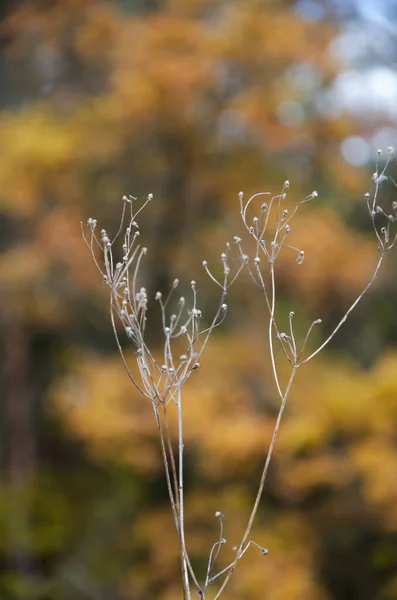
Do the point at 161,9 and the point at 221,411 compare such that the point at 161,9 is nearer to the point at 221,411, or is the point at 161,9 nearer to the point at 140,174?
the point at 140,174

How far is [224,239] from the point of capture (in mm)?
2775

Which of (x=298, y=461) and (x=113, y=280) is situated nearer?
(x=113, y=280)

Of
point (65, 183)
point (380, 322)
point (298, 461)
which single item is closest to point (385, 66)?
point (380, 322)

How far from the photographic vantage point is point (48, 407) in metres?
3.78

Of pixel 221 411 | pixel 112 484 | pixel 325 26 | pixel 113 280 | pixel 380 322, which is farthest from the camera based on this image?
pixel 112 484

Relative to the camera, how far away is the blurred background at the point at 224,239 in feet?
8.43

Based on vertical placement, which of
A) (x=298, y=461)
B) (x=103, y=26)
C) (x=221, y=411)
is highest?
(x=103, y=26)

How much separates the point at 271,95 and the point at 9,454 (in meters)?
2.39

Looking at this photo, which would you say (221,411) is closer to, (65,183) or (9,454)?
(65,183)

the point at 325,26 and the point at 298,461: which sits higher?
the point at 325,26

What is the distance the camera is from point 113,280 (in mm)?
757

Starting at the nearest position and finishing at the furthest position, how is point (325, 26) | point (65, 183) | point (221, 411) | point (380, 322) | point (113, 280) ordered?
point (113, 280) < point (221, 411) < point (325, 26) < point (65, 183) < point (380, 322)

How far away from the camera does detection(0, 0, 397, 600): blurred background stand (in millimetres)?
2568

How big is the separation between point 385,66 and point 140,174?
1124 millimetres
